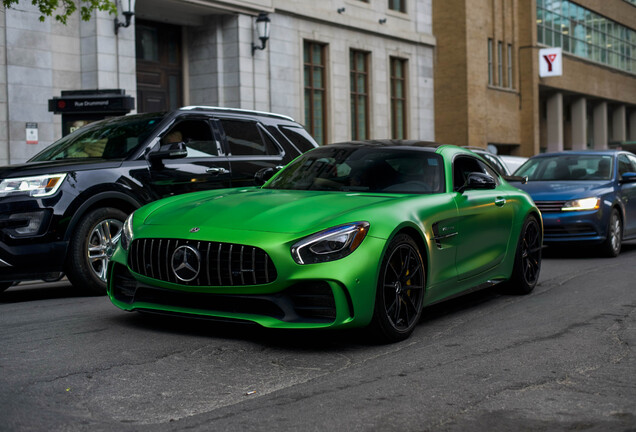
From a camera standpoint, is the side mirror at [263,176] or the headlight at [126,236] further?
the side mirror at [263,176]

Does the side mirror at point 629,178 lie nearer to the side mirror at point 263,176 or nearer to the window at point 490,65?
the side mirror at point 263,176

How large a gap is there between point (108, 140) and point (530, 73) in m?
34.5

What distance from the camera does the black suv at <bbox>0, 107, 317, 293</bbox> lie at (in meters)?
7.86

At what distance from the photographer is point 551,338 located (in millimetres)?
6258

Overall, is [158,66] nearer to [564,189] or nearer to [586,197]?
[564,189]

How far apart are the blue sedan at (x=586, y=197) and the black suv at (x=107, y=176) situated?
441 centimetres

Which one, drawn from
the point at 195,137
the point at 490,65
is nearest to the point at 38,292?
the point at 195,137

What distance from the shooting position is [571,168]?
14047 mm

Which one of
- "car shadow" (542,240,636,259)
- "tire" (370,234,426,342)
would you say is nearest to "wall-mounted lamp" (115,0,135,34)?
"car shadow" (542,240,636,259)

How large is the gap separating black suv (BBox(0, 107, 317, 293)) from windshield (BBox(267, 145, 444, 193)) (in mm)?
1811

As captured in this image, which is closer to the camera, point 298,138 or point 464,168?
point 464,168

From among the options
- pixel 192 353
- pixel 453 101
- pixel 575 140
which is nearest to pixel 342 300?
pixel 192 353

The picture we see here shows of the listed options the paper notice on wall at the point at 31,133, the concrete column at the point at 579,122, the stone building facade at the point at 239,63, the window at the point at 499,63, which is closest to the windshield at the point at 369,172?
the paper notice on wall at the point at 31,133

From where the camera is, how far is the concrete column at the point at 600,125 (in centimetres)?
5281
